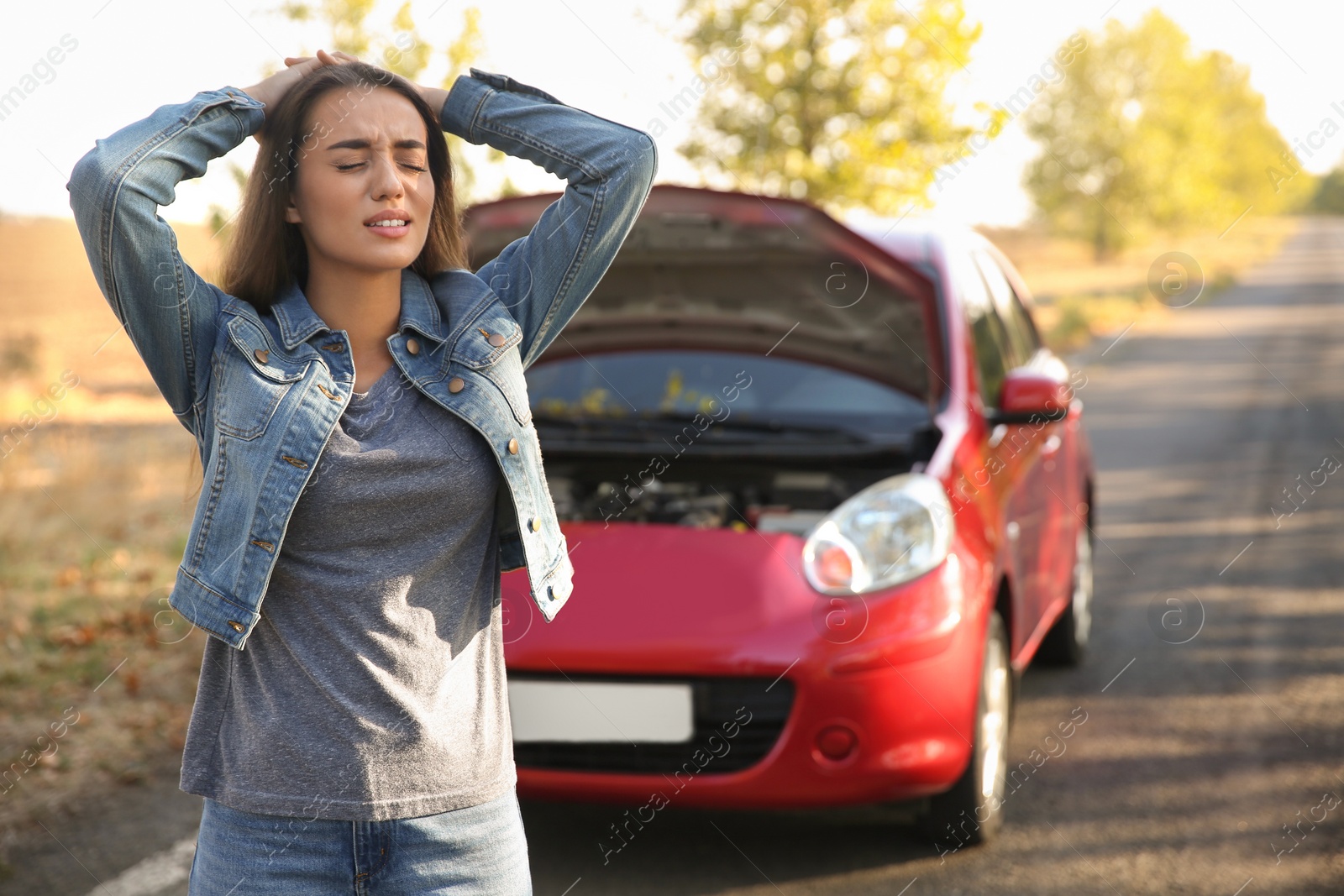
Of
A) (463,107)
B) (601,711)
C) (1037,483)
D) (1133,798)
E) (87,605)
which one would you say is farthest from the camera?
(87,605)

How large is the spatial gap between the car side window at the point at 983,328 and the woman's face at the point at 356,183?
Answer: 272 cm

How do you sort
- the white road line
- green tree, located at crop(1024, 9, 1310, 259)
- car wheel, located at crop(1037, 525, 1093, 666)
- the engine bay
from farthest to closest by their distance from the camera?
1. green tree, located at crop(1024, 9, 1310, 259)
2. car wheel, located at crop(1037, 525, 1093, 666)
3. the engine bay
4. the white road line

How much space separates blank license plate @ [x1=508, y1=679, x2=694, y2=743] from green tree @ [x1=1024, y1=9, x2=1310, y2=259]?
38.3m

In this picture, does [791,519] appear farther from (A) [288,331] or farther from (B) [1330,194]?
(B) [1330,194]

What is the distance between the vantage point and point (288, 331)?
1792mm

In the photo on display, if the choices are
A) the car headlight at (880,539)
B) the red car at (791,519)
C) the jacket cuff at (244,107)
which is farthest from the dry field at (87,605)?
the car headlight at (880,539)

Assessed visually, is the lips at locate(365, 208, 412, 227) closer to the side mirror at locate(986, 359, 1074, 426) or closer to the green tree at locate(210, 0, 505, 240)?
the side mirror at locate(986, 359, 1074, 426)

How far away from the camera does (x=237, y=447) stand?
5.64 feet

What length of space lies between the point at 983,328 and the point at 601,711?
212cm

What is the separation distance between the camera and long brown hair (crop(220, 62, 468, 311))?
1.85 metres

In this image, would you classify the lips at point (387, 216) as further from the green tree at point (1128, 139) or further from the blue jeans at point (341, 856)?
the green tree at point (1128, 139)

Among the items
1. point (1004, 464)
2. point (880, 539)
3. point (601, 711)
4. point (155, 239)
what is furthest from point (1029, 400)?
point (155, 239)

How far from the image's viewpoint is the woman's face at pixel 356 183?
5.96 ft

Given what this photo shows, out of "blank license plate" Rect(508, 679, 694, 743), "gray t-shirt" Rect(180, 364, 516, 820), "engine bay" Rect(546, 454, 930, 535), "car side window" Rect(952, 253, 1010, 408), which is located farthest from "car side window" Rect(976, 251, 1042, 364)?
"gray t-shirt" Rect(180, 364, 516, 820)
